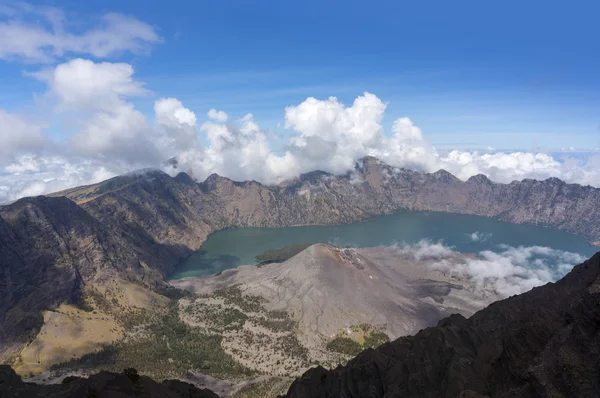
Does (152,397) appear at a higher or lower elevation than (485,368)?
lower

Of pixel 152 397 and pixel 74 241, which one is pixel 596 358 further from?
pixel 74 241

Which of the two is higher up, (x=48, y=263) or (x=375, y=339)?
(x=48, y=263)

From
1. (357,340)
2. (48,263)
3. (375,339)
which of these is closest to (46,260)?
(48,263)

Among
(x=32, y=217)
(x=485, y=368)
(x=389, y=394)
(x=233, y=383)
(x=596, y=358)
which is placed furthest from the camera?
(x=32, y=217)

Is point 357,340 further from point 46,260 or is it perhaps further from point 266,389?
point 46,260

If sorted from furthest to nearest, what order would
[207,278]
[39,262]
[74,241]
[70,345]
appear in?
[207,278] → [74,241] → [39,262] → [70,345]

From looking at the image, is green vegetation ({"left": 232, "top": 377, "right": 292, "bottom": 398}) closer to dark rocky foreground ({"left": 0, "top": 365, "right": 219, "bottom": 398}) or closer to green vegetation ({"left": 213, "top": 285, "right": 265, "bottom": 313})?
dark rocky foreground ({"left": 0, "top": 365, "right": 219, "bottom": 398})

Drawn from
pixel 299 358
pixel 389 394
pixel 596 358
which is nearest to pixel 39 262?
pixel 299 358
